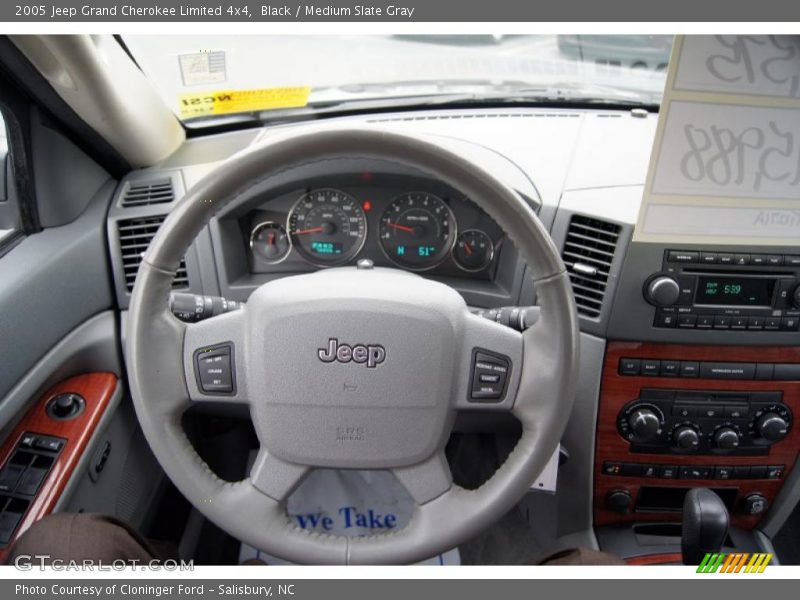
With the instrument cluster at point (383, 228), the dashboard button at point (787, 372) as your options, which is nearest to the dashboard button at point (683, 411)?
the dashboard button at point (787, 372)

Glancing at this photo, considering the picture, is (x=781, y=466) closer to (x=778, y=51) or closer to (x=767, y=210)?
(x=767, y=210)

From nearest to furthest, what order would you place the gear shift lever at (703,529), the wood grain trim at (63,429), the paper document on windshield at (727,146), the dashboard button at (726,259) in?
the paper document on windshield at (727,146) → the gear shift lever at (703,529) → the wood grain trim at (63,429) → the dashboard button at (726,259)

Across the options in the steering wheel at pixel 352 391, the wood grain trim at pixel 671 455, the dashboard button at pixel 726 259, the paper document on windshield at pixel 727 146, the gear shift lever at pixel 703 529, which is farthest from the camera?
the wood grain trim at pixel 671 455

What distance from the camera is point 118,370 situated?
1667mm

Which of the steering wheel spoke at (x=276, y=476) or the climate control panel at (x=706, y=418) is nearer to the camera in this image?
the steering wheel spoke at (x=276, y=476)

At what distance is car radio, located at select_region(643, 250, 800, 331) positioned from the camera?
1460 millimetres

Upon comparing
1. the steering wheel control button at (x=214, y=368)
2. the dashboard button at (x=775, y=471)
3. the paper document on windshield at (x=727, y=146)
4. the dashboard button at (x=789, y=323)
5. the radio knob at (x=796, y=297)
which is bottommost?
the dashboard button at (x=775, y=471)

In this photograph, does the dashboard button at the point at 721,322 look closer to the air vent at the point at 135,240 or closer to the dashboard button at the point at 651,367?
the dashboard button at the point at 651,367

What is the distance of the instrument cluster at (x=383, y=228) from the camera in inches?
65.0

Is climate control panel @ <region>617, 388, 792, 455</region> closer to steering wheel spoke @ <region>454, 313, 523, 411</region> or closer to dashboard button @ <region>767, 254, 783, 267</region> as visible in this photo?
dashboard button @ <region>767, 254, 783, 267</region>

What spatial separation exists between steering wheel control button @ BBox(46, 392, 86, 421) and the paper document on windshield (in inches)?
50.9

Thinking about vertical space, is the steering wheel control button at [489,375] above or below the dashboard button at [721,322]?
above

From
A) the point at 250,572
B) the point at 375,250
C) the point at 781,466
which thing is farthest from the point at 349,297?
the point at 781,466

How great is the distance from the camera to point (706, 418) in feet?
5.34
